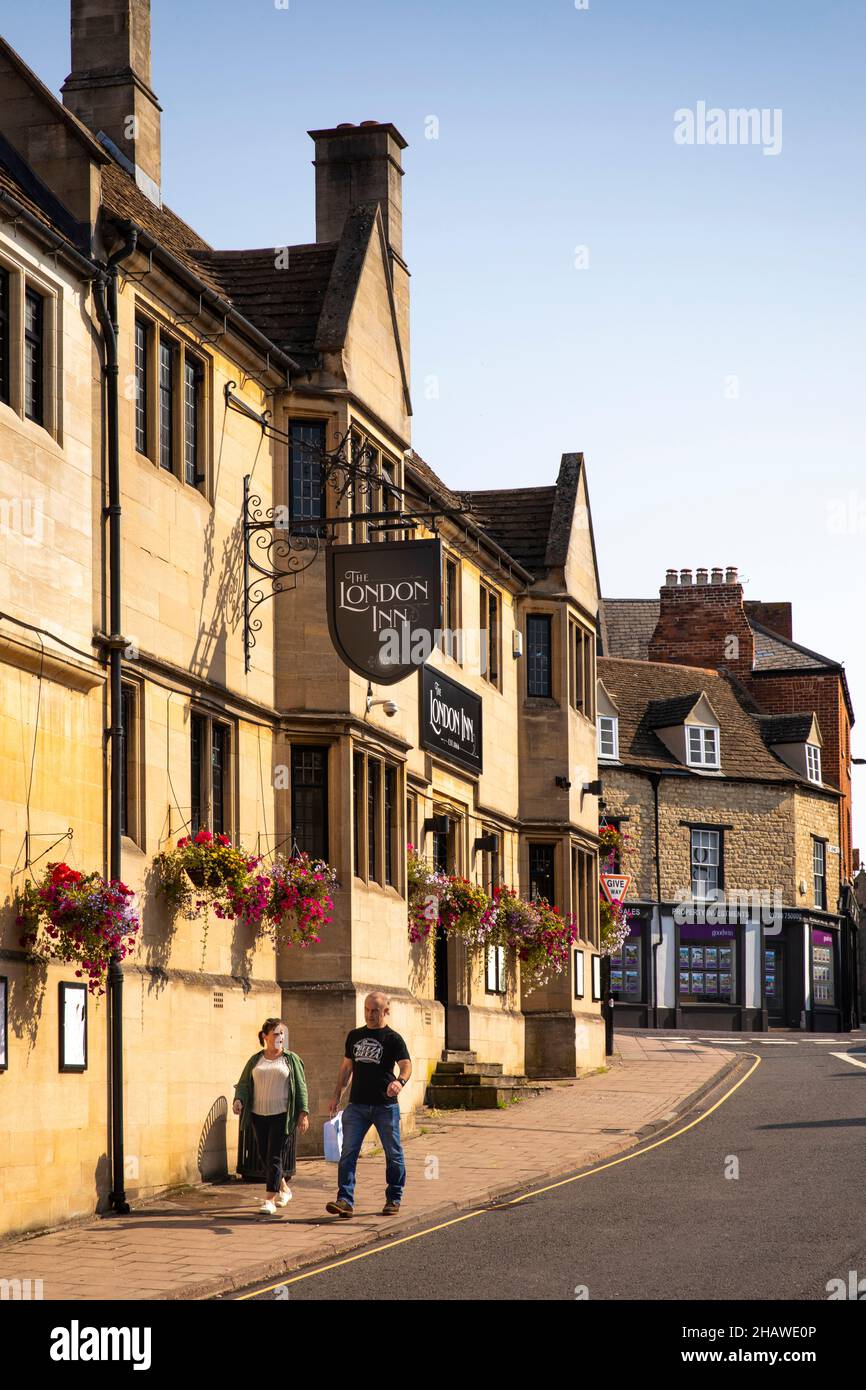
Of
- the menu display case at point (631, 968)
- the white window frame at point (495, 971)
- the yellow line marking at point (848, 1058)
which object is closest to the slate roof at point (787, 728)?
the menu display case at point (631, 968)

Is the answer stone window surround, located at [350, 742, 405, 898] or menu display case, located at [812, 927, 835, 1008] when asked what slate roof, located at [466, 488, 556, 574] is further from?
menu display case, located at [812, 927, 835, 1008]

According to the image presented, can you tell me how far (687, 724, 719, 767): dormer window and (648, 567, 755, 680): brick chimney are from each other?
19.7 ft

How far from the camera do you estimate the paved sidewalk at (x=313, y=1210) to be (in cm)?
1198

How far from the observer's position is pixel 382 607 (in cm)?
1850

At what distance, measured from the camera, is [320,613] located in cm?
1988

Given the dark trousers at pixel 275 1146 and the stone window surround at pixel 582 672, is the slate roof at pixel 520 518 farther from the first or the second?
the dark trousers at pixel 275 1146

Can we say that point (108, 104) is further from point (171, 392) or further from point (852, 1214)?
point (852, 1214)

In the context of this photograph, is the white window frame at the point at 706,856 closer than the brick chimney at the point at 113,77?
No

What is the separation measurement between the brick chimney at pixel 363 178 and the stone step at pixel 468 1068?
10.6 meters

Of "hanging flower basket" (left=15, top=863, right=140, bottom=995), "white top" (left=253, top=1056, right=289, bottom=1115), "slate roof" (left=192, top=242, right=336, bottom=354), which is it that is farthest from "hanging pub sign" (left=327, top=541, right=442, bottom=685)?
"hanging flower basket" (left=15, top=863, right=140, bottom=995)

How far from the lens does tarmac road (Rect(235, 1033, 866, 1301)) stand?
11.2 metres

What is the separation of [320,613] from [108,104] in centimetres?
771
